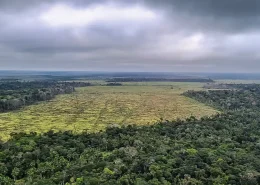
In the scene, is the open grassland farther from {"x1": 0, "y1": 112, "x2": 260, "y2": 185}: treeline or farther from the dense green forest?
{"x1": 0, "y1": 112, "x2": 260, "y2": 185}: treeline

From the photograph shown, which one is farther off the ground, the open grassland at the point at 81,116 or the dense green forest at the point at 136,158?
the dense green forest at the point at 136,158

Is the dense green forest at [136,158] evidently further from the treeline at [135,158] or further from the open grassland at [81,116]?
the open grassland at [81,116]

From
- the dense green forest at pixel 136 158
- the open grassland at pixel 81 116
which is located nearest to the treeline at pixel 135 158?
the dense green forest at pixel 136 158

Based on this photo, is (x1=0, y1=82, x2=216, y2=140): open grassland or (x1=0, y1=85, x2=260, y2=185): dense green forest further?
(x1=0, y1=82, x2=216, y2=140): open grassland

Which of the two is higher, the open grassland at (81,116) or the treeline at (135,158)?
the treeline at (135,158)

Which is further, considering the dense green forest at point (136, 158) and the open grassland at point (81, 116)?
the open grassland at point (81, 116)

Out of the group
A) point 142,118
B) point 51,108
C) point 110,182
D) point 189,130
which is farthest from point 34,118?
point 110,182

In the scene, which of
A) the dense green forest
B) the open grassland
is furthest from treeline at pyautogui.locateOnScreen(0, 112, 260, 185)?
the open grassland

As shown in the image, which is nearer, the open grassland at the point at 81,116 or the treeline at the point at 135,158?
the treeline at the point at 135,158

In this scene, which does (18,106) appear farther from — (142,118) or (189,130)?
(189,130)
